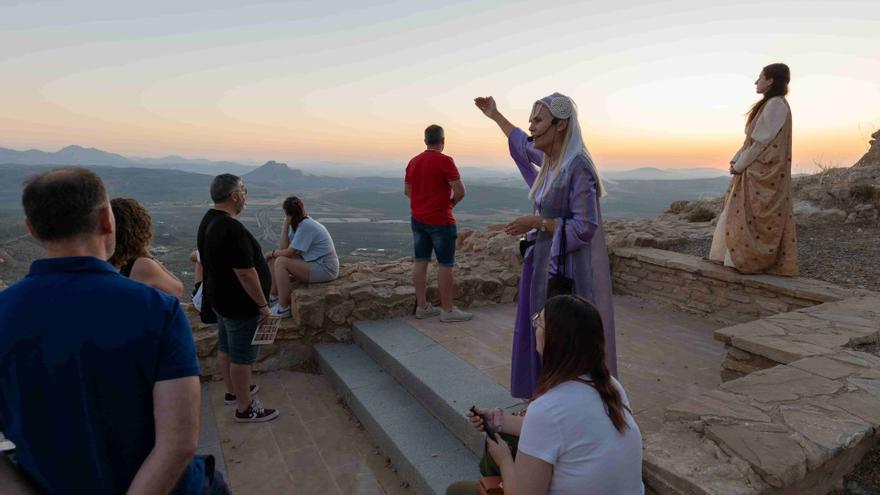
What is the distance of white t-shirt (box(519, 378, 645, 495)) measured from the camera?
1.54 m

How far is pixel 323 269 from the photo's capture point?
514 centimetres

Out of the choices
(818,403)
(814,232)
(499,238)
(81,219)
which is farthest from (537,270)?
(814,232)

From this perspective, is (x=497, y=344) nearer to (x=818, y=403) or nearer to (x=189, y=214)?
(x=818, y=403)

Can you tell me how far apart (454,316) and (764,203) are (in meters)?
3.17

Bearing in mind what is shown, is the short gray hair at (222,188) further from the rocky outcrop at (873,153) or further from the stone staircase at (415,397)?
the rocky outcrop at (873,153)

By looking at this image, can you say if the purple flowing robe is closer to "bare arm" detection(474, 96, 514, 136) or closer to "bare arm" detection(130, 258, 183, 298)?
"bare arm" detection(474, 96, 514, 136)

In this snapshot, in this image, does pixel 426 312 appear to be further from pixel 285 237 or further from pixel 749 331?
pixel 749 331

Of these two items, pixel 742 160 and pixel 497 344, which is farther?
pixel 742 160

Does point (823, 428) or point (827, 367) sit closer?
point (823, 428)

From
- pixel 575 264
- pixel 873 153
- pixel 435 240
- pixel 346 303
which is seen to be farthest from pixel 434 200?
pixel 873 153

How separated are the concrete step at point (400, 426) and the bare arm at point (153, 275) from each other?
1725 mm

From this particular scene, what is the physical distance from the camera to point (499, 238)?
23.3 ft

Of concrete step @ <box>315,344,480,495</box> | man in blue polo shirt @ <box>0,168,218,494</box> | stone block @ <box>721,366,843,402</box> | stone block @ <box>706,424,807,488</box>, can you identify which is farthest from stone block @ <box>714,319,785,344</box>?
man in blue polo shirt @ <box>0,168,218,494</box>

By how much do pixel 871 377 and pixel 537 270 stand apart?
1.89 m
